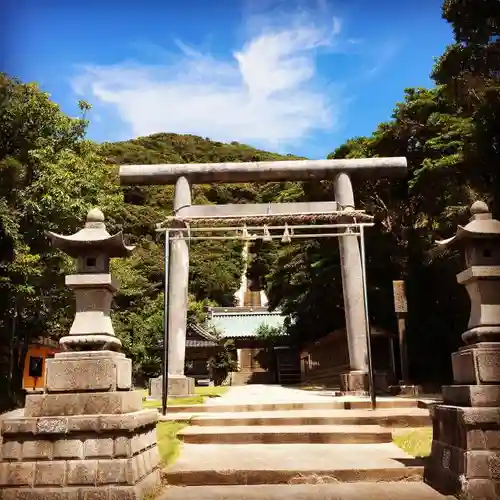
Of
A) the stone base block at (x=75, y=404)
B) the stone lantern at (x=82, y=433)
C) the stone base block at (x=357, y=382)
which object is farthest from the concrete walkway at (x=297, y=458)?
the stone base block at (x=357, y=382)

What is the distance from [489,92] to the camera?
33.5 ft

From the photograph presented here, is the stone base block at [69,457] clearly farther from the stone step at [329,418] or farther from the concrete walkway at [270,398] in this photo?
the concrete walkway at [270,398]

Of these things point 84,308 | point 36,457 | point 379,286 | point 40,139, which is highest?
point 40,139

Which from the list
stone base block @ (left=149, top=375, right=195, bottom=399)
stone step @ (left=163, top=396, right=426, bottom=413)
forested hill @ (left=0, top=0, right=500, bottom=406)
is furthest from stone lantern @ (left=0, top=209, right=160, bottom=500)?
forested hill @ (left=0, top=0, right=500, bottom=406)

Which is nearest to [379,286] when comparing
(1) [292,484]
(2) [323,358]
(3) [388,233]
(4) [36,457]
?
(3) [388,233]

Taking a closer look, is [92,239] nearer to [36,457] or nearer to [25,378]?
[36,457]

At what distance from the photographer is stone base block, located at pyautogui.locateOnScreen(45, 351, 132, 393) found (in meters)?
4.66

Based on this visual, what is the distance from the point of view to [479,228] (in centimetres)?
515

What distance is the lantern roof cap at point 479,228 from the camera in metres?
5.09

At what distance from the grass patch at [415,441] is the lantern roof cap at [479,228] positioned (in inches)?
105

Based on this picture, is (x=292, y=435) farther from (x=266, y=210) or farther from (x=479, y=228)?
(x=266, y=210)

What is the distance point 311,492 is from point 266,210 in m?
7.36

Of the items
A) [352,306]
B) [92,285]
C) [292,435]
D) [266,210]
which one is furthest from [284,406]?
[92,285]

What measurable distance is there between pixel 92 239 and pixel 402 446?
4.76 metres
